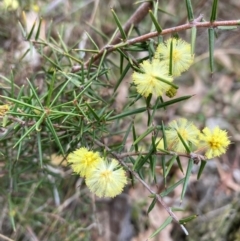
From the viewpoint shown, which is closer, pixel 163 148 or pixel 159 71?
pixel 159 71

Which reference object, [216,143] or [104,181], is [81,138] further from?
[216,143]

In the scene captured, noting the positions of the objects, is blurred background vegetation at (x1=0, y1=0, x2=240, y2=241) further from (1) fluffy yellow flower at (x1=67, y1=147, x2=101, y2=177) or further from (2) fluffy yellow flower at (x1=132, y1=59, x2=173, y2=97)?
(2) fluffy yellow flower at (x1=132, y1=59, x2=173, y2=97)

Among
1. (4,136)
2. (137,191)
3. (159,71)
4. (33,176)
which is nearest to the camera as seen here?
(159,71)

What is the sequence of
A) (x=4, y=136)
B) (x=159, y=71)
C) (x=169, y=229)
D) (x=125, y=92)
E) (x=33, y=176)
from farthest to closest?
(x=125, y=92) → (x=169, y=229) → (x=33, y=176) → (x=4, y=136) → (x=159, y=71)

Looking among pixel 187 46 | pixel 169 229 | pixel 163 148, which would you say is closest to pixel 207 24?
pixel 187 46

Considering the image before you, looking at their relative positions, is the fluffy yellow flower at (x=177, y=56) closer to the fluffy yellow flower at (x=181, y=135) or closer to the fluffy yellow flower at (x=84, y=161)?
the fluffy yellow flower at (x=181, y=135)

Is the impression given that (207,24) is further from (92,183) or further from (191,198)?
(191,198)

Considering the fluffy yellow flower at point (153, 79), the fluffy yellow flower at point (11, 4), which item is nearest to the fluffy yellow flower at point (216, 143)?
the fluffy yellow flower at point (153, 79)

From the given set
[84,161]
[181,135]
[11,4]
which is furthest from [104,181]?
[11,4]
